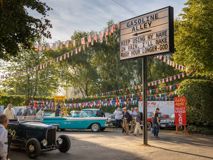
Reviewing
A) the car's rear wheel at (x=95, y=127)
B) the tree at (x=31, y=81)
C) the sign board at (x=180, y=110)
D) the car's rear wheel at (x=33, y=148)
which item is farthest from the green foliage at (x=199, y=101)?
the tree at (x=31, y=81)

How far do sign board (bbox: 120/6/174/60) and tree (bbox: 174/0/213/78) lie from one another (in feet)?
16.2

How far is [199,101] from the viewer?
23.2 m

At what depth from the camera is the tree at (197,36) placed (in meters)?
19.3

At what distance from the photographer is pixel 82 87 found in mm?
57719

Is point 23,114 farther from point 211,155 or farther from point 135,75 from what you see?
point 135,75

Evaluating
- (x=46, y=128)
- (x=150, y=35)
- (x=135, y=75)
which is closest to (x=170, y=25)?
(x=150, y=35)

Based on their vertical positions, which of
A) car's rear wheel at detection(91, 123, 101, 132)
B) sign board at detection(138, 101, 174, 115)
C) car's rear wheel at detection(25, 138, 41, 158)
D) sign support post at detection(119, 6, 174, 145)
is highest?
sign support post at detection(119, 6, 174, 145)

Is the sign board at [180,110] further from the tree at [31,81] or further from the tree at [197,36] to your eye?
the tree at [31,81]

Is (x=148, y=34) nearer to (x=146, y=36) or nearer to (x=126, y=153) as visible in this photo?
(x=146, y=36)

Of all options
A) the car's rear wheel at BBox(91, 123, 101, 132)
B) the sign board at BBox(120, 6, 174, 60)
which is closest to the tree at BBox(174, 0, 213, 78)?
the sign board at BBox(120, 6, 174, 60)

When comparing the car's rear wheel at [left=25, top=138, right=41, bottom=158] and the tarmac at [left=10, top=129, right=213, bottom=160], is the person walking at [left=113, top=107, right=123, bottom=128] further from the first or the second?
the car's rear wheel at [left=25, top=138, right=41, bottom=158]

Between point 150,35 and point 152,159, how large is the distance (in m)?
6.16

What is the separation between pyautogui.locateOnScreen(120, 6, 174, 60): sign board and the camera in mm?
14625

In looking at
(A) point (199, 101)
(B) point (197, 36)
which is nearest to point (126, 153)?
(B) point (197, 36)
